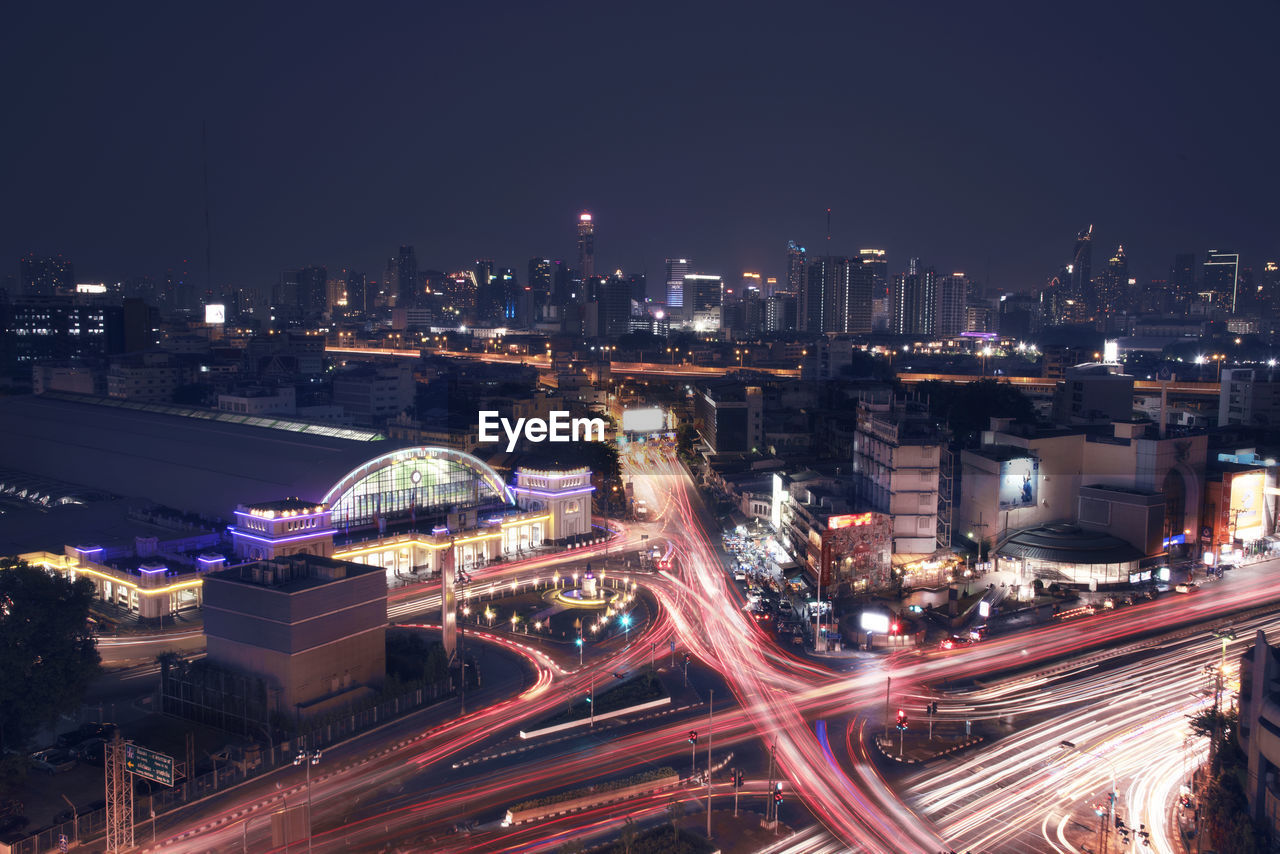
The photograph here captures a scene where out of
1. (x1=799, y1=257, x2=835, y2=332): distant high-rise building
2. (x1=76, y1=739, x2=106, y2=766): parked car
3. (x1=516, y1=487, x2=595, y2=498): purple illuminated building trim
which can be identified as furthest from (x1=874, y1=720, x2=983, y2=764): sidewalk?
(x1=799, y1=257, x2=835, y2=332): distant high-rise building

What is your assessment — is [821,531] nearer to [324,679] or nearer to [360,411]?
[324,679]

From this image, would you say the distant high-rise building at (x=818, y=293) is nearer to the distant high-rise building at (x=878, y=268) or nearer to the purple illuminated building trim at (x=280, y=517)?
the distant high-rise building at (x=878, y=268)

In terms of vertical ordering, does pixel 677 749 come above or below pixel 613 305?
below

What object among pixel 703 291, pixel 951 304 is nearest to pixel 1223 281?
pixel 951 304

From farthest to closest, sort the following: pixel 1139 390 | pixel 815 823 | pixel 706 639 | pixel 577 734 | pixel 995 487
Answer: pixel 1139 390 → pixel 995 487 → pixel 706 639 → pixel 577 734 → pixel 815 823

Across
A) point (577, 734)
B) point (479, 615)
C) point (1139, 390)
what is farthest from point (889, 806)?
point (1139, 390)

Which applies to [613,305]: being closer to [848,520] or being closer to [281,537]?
[281,537]

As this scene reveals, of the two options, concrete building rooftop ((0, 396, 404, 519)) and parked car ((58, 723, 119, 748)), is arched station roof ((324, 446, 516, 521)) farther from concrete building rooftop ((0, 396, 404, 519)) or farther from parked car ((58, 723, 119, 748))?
parked car ((58, 723, 119, 748))
